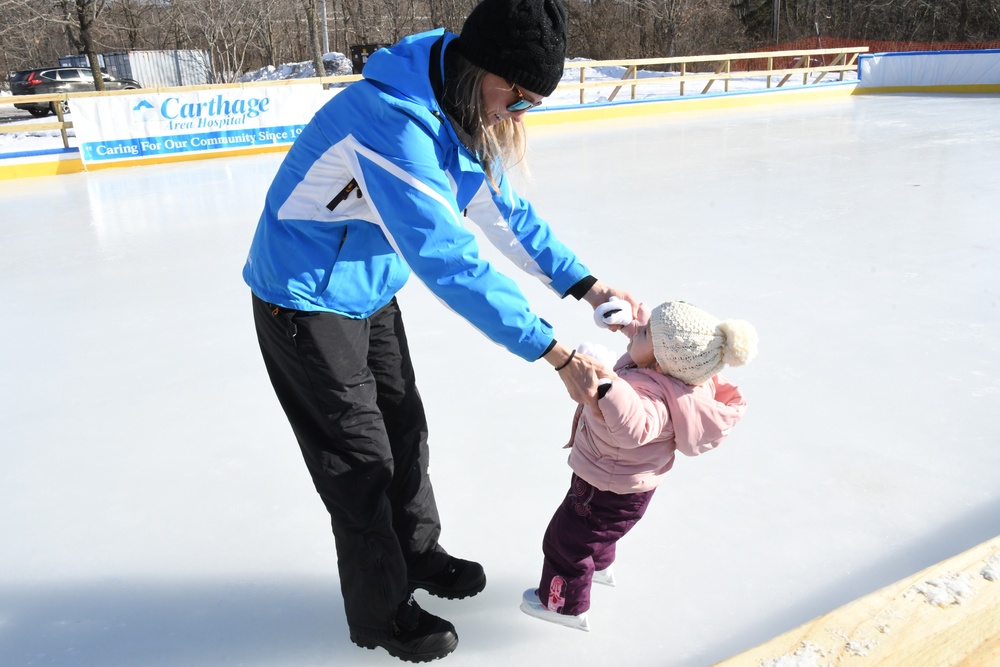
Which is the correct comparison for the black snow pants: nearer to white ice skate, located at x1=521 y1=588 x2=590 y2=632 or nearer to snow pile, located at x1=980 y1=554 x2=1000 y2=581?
white ice skate, located at x1=521 y1=588 x2=590 y2=632

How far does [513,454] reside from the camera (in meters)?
2.43

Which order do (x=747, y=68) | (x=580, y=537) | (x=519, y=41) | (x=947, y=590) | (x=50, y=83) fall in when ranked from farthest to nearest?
(x=747, y=68) < (x=50, y=83) < (x=580, y=537) < (x=947, y=590) < (x=519, y=41)

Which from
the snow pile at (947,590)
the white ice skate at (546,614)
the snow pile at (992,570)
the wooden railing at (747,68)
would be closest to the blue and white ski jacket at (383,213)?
the white ice skate at (546,614)

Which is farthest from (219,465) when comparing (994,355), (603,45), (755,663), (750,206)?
(603,45)

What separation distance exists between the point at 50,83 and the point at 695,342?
19.2 meters

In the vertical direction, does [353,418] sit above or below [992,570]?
above

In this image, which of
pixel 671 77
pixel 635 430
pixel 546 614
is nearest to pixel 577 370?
pixel 635 430

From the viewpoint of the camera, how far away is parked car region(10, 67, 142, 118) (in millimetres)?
16484

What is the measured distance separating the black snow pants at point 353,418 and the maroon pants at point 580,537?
12.2 inches

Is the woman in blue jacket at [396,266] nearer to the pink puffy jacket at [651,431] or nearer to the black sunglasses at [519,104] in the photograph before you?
the black sunglasses at [519,104]

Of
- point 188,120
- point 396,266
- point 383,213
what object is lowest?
point 396,266

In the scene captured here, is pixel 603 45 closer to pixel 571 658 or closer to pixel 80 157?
pixel 80 157

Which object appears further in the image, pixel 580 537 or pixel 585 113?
pixel 585 113

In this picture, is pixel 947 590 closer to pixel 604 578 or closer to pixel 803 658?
pixel 803 658
